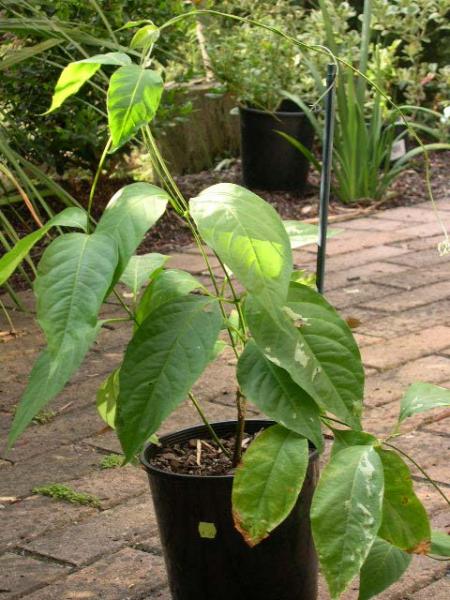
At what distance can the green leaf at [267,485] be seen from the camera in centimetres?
155

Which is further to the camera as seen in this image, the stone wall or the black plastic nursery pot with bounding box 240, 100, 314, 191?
the stone wall

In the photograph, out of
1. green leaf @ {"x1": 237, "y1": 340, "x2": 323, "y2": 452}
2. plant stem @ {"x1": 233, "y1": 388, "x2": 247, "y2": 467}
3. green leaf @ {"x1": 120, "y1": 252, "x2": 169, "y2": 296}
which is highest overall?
green leaf @ {"x1": 120, "y1": 252, "x2": 169, "y2": 296}

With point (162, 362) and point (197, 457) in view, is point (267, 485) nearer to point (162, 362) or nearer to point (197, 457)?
point (162, 362)

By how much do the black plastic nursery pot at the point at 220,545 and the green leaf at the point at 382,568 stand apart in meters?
0.21

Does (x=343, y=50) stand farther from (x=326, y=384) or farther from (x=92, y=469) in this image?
(x=326, y=384)

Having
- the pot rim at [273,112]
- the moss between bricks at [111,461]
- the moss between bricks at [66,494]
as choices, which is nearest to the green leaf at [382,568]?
the moss between bricks at [66,494]

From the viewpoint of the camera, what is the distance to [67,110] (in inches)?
197

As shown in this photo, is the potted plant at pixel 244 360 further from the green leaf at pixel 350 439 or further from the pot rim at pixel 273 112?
the pot rim at pixel 273 112

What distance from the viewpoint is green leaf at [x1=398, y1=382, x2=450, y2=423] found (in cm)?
170

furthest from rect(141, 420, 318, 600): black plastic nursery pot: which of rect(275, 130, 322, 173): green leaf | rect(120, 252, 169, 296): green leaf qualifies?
rect(275, 130, 322, 173): green leaf

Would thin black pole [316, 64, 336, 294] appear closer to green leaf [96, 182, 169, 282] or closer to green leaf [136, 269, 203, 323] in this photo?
green leaf [136, 269, 203, 323]

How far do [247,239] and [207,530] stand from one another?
67cm

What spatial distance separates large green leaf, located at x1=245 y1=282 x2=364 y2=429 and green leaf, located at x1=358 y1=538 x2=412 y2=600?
25cm

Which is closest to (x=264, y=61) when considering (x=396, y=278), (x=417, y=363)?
(x=396, y=278)
